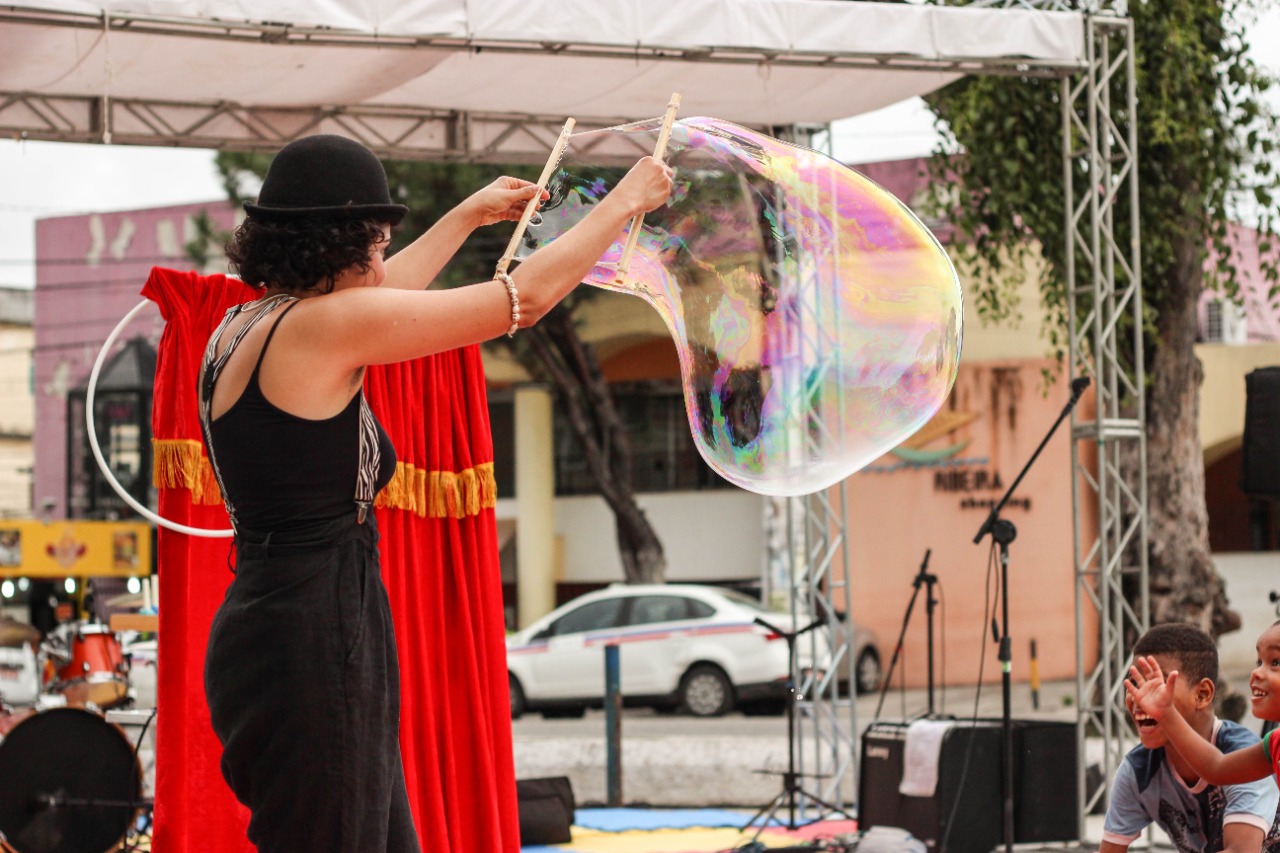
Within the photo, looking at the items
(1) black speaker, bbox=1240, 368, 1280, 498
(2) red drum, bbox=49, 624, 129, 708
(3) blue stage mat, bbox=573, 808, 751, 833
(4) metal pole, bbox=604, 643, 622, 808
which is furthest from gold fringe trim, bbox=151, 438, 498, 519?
(4) metal pole, bbox=604, 643, 622, 808

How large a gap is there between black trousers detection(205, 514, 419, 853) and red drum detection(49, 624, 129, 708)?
300 inches

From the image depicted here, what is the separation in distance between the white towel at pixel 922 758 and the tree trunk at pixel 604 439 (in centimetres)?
1551

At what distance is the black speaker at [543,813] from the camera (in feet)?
28.7

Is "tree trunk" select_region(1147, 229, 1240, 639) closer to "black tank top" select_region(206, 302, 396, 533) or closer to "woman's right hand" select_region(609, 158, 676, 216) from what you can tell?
"woman's right hand" select_region(609, 158, 676, 216)

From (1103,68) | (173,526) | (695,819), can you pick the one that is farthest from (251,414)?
(695,819)

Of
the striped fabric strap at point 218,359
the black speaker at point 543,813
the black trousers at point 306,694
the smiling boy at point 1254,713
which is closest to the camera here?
the black trousers at point 306,694

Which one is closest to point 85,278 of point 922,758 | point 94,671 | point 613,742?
point 94,671

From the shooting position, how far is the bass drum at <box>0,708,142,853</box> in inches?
288

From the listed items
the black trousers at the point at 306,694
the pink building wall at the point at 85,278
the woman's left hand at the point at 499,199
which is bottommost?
the black trousers at the point at 306,694

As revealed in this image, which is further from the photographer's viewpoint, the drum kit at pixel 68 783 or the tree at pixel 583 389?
the tree at pixel 583 389

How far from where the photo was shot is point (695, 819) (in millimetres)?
9820

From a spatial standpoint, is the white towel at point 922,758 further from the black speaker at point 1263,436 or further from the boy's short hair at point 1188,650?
the boy's short hair at point 1188,650

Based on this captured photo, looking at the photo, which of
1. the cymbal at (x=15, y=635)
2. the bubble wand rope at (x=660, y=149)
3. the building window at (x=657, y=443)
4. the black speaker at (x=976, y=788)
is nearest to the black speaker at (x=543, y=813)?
the black speaker at (x=976, y=788)

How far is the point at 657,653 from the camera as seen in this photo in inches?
695
